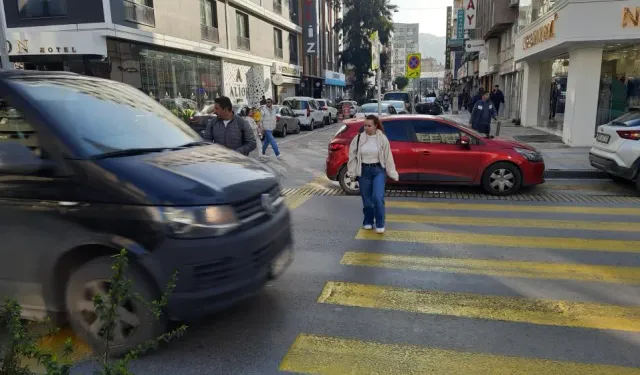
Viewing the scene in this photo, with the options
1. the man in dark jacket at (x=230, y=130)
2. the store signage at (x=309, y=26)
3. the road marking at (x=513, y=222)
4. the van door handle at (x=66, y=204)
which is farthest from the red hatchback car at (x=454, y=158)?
the store signage at (x=309, y=26)

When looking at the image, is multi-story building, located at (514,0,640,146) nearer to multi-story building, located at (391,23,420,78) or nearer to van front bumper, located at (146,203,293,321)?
van front bumper, located at (146,203,293,321)

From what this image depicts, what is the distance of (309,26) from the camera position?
45500mm

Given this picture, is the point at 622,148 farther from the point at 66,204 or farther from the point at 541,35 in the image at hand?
the point at 541,35

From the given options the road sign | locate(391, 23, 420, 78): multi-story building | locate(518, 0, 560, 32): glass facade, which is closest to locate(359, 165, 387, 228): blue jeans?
the road sign

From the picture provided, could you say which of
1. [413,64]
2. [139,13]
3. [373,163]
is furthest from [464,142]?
[139,13]

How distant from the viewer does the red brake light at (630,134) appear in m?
8.56

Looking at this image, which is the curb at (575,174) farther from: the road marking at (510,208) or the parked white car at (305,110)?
the parked white car at (305,110)

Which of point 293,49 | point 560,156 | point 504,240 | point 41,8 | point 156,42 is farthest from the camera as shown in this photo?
point 293,49

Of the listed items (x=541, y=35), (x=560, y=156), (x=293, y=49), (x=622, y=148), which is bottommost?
(x=560, y=156)

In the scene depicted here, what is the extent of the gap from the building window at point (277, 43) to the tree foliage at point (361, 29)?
1872cm

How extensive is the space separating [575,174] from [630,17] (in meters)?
6.12

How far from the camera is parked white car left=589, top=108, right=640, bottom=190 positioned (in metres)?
8.54

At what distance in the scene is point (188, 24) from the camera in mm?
24141

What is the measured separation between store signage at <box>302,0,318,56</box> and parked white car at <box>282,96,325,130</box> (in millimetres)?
20211
